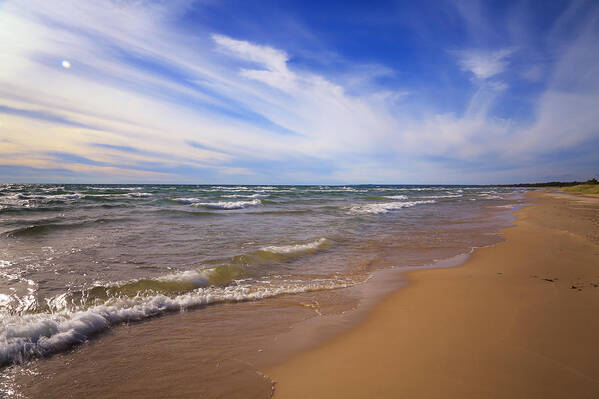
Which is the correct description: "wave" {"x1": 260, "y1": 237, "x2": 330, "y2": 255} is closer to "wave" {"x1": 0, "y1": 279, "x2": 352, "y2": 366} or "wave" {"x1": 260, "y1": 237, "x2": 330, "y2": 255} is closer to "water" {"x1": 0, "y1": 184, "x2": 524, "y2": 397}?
"water" {"x1": 0, "y1": 184, "x2": 524, "y2": 397}

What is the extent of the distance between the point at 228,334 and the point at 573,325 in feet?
12.7

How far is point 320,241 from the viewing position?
26.8 feet

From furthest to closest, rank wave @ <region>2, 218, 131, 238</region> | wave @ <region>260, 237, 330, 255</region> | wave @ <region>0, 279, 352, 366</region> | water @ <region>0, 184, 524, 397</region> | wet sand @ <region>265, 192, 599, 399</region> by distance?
wave @ <region>2, 218, 131, 238</region> < wave @ <region>260, 237, 330, 255</region> < water @ <region>0, 184, 524, 397</region> < wave @ <region>0, 279, 352, 366</region> < wet sand @ <region>265, 192, 599, 399</region>

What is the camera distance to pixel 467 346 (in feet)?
9.17

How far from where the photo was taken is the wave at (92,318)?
274 centimetres

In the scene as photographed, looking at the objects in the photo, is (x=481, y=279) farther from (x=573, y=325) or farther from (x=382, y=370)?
(x=382, y=370)

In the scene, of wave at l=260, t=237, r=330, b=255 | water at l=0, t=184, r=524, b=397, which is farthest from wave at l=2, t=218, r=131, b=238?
wave at l=260, t=237, r=330, b=255

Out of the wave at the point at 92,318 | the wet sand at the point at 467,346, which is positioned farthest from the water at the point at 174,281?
the wet sand at the point at 467,346

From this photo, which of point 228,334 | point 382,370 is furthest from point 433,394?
point 228,334

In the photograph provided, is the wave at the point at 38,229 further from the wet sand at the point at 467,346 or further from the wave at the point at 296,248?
the wet sand at the point at 467,346

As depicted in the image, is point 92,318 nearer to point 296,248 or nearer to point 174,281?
point 174,281

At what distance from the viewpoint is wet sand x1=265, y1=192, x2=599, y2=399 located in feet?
7.32

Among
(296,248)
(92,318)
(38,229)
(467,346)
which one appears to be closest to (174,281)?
(92,318)

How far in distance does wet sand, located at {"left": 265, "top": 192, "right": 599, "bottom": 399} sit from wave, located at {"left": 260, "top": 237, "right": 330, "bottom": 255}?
2.96 m
